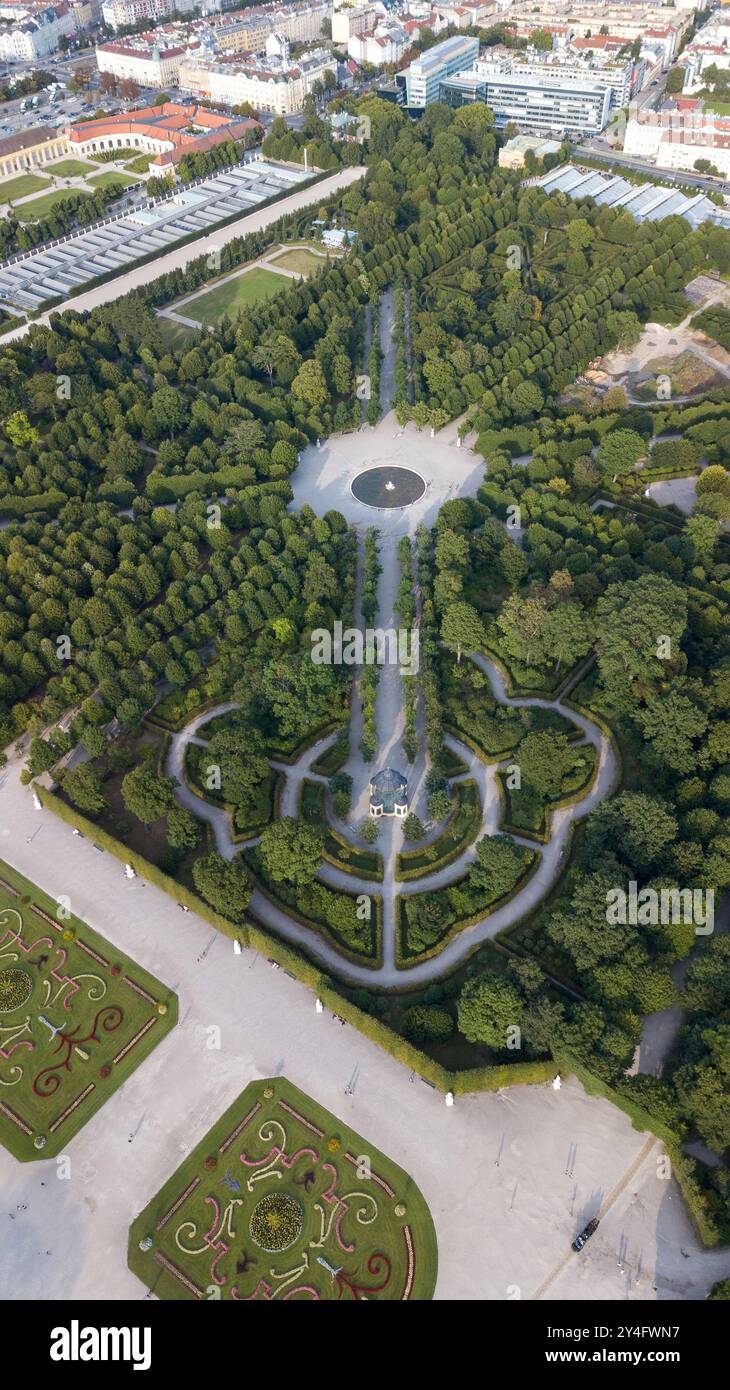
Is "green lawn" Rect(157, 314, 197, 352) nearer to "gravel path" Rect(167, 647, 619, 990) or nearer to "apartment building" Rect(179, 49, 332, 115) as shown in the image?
"gravel path" Rect(167, 647, 619, 990)

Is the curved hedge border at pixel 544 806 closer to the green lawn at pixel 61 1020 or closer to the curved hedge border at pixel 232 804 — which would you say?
the curved hedge border at pixel 232 804

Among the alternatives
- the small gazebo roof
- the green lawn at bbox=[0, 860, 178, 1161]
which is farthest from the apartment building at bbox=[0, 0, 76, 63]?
the green lawn at bbox=[0, 860, 178, 1161]

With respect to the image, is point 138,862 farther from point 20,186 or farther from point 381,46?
point 381,46

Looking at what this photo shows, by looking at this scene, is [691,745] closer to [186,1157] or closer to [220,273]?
[186,1157]

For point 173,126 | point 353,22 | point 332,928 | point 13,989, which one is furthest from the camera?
point 353,22

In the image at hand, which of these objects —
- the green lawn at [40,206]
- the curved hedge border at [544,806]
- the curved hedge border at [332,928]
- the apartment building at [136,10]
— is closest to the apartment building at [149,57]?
the apartment building at [136,10]

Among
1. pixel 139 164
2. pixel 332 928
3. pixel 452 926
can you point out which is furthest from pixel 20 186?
pixel 452 926
